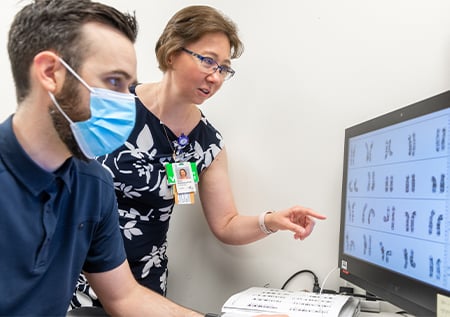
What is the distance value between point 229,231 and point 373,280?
543mm

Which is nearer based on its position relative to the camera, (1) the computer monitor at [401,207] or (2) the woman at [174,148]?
(1) the computer monitor at [401,207]

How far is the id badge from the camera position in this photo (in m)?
1.42

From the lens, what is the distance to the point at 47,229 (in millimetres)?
868

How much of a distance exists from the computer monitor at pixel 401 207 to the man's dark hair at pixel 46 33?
2.65 ft

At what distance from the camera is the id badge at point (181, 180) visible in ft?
4.67

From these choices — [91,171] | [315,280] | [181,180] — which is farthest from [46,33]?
[315,280]

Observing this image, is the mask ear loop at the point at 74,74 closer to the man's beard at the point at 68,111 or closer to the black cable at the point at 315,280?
the man's beard at the point at 68,111

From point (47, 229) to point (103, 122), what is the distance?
9.9 inches

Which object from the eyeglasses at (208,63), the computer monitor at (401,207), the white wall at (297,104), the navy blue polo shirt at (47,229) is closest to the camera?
the navy blue polo shirt at (47,229)

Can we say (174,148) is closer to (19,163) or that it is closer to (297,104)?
(297,104)

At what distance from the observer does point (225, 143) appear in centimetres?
173

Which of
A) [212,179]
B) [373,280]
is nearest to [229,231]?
[212,179]

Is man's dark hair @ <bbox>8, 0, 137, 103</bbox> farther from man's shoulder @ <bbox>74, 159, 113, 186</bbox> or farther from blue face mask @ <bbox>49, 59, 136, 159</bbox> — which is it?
man's shoulder @ <bbox>74, 159, 113, 186</bbox>

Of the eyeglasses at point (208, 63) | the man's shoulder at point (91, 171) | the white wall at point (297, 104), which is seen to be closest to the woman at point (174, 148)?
the eyeglasses at point (208, 63)
